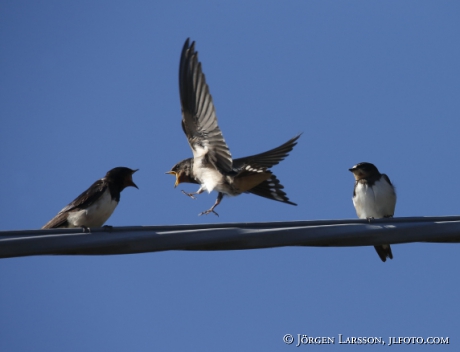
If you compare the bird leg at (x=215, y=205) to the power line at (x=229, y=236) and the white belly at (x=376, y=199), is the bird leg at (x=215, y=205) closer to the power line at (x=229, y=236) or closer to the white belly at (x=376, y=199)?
the white belly at (x=376, y=199)

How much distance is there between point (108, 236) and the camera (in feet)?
10.3

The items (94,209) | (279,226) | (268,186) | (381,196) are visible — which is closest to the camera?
(279,226)

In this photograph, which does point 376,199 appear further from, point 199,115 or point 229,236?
point 229,236

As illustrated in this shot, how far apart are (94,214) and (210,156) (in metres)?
1.85

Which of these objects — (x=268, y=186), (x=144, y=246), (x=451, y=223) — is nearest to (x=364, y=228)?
(x=451, y=223)

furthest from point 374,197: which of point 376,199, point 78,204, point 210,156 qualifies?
point 78,204

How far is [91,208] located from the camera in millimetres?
5344

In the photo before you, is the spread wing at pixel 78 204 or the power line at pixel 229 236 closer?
the power line at pixel 229 236

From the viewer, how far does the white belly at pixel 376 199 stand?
5949mm

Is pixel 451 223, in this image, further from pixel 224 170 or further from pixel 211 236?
pixel 224 170

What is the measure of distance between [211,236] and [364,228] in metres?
0.65

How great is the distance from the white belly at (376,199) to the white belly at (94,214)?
1.95 metres

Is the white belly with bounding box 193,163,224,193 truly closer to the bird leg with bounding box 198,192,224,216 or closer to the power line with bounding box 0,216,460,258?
the bird leg with bounding box 198,192,224,216

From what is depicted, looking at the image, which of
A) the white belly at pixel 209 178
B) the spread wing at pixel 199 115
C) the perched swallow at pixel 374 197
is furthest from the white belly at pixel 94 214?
the perched swallow at pixel 374 197
